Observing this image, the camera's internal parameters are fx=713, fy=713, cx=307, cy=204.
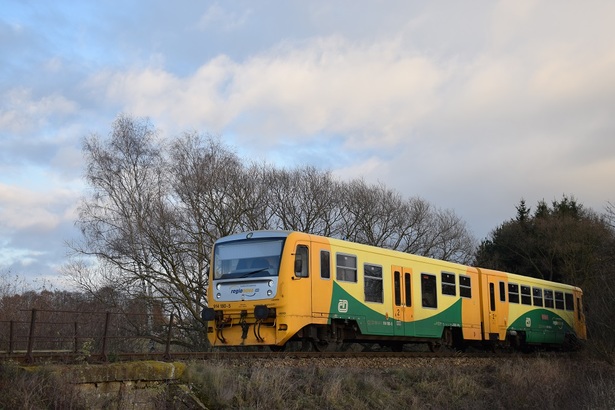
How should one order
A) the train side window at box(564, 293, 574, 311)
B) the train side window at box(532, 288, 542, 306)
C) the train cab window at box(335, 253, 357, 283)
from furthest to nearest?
the train side window at box(564, 293, 574, 311)
the train side window at box(532, 288, 542, 306)
the train cab window at box(335, 253, 357, 283)

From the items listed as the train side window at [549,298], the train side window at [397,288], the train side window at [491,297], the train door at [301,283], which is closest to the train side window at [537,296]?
the train side window at [549,298]

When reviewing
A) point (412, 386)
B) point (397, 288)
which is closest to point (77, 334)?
point (412, 386)

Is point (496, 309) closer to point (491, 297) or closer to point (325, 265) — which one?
point (491, 297)

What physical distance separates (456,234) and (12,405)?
3546 cm

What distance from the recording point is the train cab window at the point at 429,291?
1958 cm

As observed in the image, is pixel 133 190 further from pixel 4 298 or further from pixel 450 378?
pixel 450 378

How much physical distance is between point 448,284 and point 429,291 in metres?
1.12

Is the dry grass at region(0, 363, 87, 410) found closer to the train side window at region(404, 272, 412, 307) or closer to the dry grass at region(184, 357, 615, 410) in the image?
the dry grass at region(184, 357, 615, 410)

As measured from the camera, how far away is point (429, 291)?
1978 cm

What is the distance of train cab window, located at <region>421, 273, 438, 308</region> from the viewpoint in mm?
19578

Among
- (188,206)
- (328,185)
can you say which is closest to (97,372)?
(188,206)

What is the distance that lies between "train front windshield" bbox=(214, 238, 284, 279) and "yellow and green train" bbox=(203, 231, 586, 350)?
2 centimetres

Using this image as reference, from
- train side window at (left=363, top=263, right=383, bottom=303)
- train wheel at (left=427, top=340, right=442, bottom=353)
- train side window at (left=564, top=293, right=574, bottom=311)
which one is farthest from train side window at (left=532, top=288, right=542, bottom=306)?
train side window at (left=363, top=263, right=383, bottom=303)

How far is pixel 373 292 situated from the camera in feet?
58.1
